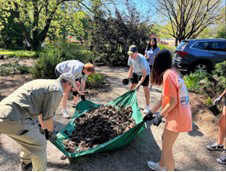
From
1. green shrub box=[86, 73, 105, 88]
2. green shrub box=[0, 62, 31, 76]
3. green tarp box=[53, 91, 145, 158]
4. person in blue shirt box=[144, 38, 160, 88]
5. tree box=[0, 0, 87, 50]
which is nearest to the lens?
green tarp box=[53, 91, 145, 158]

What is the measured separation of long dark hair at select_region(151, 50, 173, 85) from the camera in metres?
2.05

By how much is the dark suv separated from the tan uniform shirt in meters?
6.95

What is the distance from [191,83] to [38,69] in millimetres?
5280

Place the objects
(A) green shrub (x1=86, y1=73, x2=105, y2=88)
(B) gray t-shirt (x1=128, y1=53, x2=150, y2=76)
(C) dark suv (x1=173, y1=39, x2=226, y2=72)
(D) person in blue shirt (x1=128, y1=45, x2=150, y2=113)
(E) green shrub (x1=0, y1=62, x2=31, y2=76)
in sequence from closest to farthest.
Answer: (D) person in blue shirt (x1=128, y1=45, x2=150, y2=113), (B) gray t-shirt (x1=128, y1=53, x2=150, y2=76), (A) green shrub (x1=86, y1=73, x2=105, y2=88), (E) green shrub (x1=0, y1=62, x2=31, y2=76), (C) dark suv (x1=173, y1=39, x2=226, y2=72)

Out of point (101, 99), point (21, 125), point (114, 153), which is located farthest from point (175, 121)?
point (101, 99)

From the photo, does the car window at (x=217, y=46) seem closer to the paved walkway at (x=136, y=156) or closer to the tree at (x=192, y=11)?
the paved walkway at (x=136, y=156)

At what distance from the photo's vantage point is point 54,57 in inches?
259

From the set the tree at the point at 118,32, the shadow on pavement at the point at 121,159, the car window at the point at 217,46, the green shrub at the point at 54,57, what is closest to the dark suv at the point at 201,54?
the car window at the point at 217,46

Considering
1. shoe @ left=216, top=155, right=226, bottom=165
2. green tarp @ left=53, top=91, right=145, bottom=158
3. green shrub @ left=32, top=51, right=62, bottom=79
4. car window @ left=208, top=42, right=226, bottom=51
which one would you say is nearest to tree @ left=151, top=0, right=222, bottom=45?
car window @ left=208, top=42, right=226, bottom=51

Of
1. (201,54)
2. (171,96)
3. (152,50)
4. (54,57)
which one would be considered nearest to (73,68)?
(171,96)

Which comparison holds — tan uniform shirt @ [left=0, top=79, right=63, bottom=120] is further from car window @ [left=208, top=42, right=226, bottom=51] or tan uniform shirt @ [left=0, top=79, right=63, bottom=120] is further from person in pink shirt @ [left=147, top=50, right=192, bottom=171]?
car window @ [left=208, top=42, right=226, bottom=51]

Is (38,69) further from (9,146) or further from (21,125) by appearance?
(21,125)

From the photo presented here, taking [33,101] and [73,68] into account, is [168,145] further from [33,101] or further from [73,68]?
[73,68]

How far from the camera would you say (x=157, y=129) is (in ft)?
12.3
